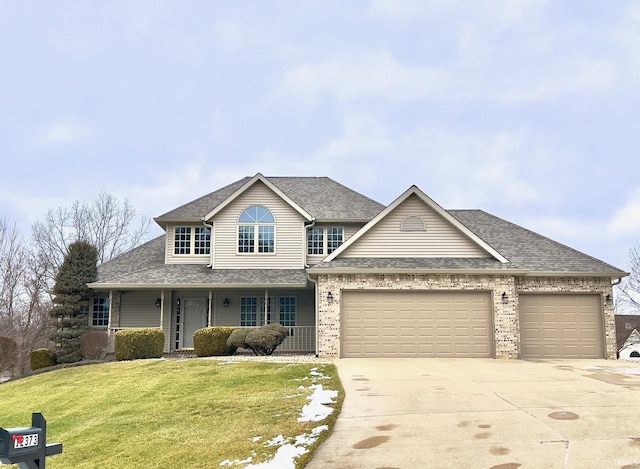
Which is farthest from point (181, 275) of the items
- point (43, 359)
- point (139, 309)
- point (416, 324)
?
point (416, 324)

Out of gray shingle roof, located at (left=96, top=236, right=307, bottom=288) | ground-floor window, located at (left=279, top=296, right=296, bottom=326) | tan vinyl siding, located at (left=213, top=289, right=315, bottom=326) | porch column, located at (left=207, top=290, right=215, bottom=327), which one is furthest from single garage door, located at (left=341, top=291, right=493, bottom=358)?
porch column, located at (left=207, top=290, right=215, bottom=327)

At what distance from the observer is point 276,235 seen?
72.9ft

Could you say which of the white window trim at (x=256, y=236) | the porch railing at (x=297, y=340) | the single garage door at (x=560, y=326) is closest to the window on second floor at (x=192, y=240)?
the white window trim at (x=256, y=236)

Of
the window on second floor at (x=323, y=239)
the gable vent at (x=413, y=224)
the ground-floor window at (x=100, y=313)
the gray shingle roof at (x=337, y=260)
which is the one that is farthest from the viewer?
the window on second floor at (x=323, y=239)

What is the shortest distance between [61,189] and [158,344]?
93.9ft

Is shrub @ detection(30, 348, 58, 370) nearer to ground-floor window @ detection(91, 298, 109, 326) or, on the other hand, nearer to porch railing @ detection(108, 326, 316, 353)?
porch railing @ detection(108, 326, 316, 353)

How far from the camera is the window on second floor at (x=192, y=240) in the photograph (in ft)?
74.5

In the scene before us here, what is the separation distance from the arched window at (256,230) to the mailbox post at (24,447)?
18.7 m

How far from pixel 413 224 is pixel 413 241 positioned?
0.58 metres

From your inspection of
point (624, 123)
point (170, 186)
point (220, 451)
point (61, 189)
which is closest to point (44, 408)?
point (220, 451)

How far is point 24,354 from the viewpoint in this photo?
23344 mm

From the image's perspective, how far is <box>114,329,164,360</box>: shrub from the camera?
59.3 feet

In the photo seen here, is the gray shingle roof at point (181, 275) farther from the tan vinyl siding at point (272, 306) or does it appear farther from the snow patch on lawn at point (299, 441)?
the snow patch on lawn at point (299, 441)

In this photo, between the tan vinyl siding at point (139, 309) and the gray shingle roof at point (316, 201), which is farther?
the gray shingle roof at point (316, 201)
